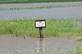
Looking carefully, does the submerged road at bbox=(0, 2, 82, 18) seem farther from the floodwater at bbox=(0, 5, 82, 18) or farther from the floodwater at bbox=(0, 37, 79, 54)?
the floodwater at bbox=(0, 37, 79, 54)

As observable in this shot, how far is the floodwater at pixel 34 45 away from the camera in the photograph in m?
10.8

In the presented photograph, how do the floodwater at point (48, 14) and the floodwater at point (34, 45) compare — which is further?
the floodwater at point (48, 14)

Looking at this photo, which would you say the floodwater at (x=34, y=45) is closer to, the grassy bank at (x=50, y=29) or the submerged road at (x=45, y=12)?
the grassy bank at (x=50, y=29)

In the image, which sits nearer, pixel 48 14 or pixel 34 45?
pixel 34 45

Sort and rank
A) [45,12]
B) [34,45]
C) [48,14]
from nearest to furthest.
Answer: [34,45], [48,14], [45,12]

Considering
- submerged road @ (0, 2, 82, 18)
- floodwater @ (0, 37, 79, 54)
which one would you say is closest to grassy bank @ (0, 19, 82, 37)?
floodwater @ (0, 37, 79, 54)

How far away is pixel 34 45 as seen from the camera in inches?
476

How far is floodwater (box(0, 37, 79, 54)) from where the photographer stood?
10.8m

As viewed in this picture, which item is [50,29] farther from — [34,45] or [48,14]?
[48,14]

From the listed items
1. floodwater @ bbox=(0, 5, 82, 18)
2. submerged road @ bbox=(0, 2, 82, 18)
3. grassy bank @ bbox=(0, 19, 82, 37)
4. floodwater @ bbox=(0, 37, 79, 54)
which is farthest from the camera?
submerged road @ bbox=(0, 2, 82, 18)

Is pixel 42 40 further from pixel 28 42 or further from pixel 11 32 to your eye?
pixel 11 32

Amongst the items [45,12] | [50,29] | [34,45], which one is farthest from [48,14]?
[34,45]

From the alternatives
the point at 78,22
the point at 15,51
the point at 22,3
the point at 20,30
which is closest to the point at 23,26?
the point at 20,30

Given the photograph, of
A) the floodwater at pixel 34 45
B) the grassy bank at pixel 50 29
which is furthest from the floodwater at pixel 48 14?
the floodwater at pixel 34 45
